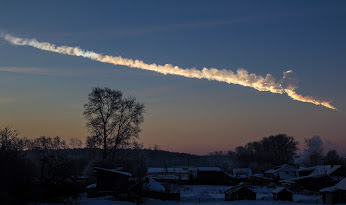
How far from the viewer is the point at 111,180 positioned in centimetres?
4734

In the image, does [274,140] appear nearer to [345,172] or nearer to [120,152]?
[345,172]

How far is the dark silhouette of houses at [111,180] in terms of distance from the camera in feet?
153

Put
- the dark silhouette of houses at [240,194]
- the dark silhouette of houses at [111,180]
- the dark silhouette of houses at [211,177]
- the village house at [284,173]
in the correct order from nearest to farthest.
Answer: the dark silhouette of houses at [111,180]
the dark silhouette of houses at [240,194]
the dark silhouette of houses at [211,177]
the village house at [284,173]

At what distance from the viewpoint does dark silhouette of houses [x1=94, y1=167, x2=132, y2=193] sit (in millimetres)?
46681

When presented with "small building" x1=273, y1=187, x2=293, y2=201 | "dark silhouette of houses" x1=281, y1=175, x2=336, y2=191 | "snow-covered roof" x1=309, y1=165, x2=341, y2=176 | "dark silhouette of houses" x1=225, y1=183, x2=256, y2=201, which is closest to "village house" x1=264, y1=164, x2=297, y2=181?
"snow-covered roof" x1=309, y1=165, x2=341, y2=176

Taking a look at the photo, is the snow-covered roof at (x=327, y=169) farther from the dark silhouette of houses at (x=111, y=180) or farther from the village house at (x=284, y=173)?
the dark silhouette of houses at (x=111, y=180)

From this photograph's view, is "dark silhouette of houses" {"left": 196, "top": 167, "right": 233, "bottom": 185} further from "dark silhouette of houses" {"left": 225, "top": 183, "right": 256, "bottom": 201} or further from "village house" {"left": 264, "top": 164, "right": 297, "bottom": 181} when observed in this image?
"dark silhouette of houses" {"left": 225, "top": 183, "right": 256, "bottom": 201}

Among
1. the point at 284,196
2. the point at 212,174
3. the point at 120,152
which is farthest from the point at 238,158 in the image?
the point at 120,152

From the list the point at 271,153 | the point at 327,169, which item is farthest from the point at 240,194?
the point at 271,153

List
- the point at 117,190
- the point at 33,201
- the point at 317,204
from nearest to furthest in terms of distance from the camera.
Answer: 1. the point at 33,201
2. the point at 117,190
3. the point at 317,204

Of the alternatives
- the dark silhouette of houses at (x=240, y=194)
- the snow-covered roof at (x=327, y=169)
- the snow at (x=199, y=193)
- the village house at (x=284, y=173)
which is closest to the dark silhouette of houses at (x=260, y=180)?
the village house at (x=284, y=173)

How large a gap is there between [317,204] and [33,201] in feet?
123

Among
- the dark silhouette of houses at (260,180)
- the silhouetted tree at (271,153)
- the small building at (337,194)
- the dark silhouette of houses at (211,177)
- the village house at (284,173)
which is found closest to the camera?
the small building at (337,194)

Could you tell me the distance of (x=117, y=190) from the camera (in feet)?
152
